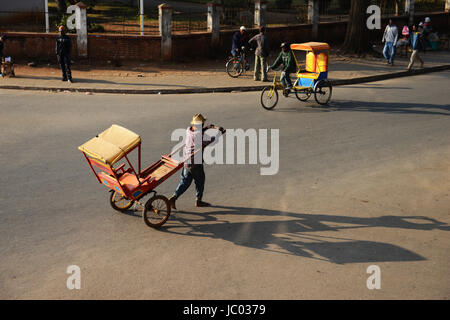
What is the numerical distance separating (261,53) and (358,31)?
743 centimetres

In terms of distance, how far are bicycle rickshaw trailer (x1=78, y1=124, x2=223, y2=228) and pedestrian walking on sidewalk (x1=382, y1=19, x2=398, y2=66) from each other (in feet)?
52.7

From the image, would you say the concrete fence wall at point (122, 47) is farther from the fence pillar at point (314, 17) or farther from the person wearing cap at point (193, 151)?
the person wearing cap at point (193, 151)

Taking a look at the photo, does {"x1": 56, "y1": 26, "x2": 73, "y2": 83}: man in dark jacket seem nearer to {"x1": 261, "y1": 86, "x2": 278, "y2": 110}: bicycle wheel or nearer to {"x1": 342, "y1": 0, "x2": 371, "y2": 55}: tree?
{"x1": 261, "y1": 86, "x2": 278, "y2": 110}: bicycle wheel

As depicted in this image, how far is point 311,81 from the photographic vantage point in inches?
627

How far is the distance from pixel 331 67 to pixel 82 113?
11.1 meters

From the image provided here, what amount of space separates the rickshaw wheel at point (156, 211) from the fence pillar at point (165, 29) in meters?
14.6

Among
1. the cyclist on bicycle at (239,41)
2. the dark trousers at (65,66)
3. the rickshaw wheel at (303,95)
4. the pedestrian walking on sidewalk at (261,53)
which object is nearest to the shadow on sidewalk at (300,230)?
the rickshaw wheel at (303,95)

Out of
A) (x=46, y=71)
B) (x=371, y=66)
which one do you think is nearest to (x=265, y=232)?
(x=46, y=71)

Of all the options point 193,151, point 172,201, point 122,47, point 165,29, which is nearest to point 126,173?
point 172,201

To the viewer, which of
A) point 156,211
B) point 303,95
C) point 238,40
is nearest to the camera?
point 156,211

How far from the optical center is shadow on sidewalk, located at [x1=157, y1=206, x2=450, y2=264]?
307 inches

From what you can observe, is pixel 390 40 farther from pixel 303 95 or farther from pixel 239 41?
pixel 303 95

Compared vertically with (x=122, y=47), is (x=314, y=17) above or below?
above
